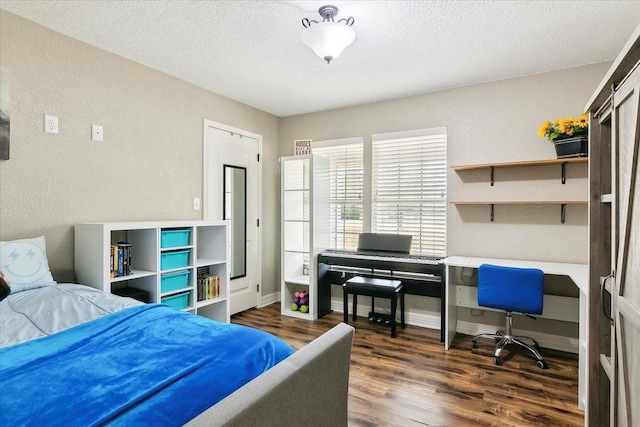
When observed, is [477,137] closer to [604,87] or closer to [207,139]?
[604,87]

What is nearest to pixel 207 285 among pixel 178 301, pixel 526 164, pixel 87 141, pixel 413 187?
pixel 178 301

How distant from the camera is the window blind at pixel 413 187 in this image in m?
3.67

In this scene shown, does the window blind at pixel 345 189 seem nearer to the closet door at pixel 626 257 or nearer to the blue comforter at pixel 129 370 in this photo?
the blue comforter at pixel 129 370

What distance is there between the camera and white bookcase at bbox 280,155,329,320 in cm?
396

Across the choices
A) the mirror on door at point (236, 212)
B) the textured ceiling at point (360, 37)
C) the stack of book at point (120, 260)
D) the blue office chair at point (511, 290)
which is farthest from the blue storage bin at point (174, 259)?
the blue office chair at point (511, 290)

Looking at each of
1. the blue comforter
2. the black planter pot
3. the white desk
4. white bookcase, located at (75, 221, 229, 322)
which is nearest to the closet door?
the blue comforter

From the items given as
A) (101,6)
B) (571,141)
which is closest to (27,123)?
(101,6)

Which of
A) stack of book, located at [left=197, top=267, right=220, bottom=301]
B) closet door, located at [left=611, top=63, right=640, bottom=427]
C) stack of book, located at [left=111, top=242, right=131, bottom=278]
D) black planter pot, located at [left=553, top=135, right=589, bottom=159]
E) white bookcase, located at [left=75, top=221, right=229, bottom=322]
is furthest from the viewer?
stack of book, located at [left=197, top=267, right=220, bottom=301]

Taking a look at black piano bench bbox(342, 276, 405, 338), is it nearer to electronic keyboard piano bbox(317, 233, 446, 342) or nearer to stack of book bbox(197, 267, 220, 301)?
electronic keyboard piano bbox(317, 233, 446, 342)

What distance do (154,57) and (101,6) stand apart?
719 mm

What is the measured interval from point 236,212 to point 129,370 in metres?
3.03

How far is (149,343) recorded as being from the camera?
1.33 m

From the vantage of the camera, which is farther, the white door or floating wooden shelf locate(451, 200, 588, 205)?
the white door

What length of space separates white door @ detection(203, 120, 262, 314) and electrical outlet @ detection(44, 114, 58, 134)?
53.2 inches
